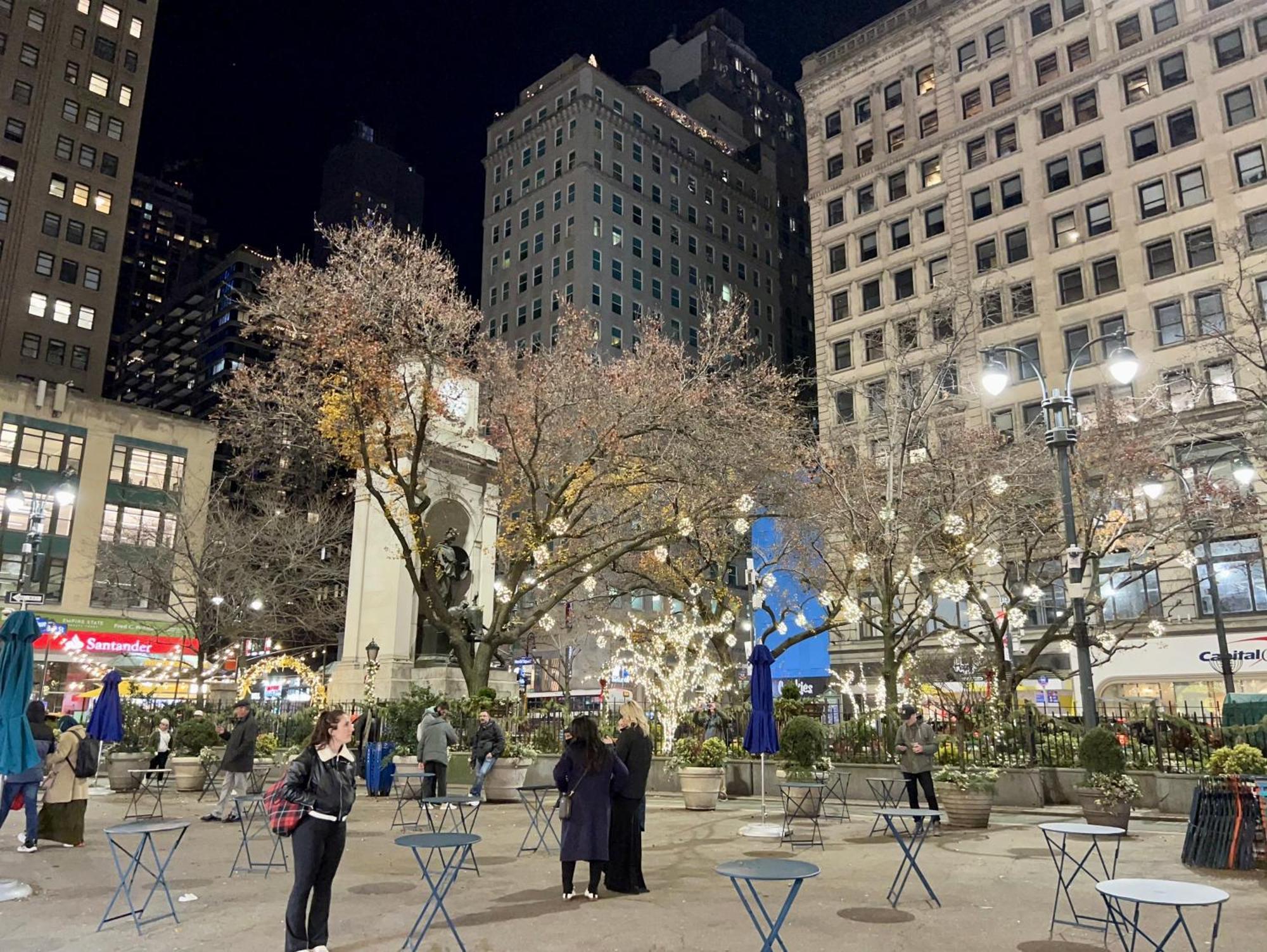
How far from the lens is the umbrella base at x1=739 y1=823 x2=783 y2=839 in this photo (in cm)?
1359

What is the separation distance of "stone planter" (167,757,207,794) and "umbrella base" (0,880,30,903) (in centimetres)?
1239

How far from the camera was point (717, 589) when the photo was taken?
101 feet

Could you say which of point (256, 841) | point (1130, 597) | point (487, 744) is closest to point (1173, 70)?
point (1130, 597)

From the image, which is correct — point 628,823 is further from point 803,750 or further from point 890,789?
point 890,789

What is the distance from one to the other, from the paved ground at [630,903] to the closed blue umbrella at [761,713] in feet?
7.09

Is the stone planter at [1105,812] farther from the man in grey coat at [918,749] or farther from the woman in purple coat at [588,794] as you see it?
the woman in purple coat at [588,794]

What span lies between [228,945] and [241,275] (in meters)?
132

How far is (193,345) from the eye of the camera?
131m

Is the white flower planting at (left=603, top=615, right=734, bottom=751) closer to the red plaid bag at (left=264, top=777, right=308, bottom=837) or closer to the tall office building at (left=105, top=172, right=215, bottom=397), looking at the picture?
the red plaid bag at (left=264, top=777, right=308, bottom=837)

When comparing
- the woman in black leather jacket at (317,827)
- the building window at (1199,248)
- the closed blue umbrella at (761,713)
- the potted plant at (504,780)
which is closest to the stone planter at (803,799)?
the closed blue umbrella at (761,713)

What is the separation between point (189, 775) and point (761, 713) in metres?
13.9

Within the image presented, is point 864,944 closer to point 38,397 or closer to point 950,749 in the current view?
point 950,749

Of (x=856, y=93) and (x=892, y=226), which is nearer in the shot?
(x=892, y=226)

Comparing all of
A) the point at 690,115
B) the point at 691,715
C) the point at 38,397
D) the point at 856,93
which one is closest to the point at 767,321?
the point at 690,115
